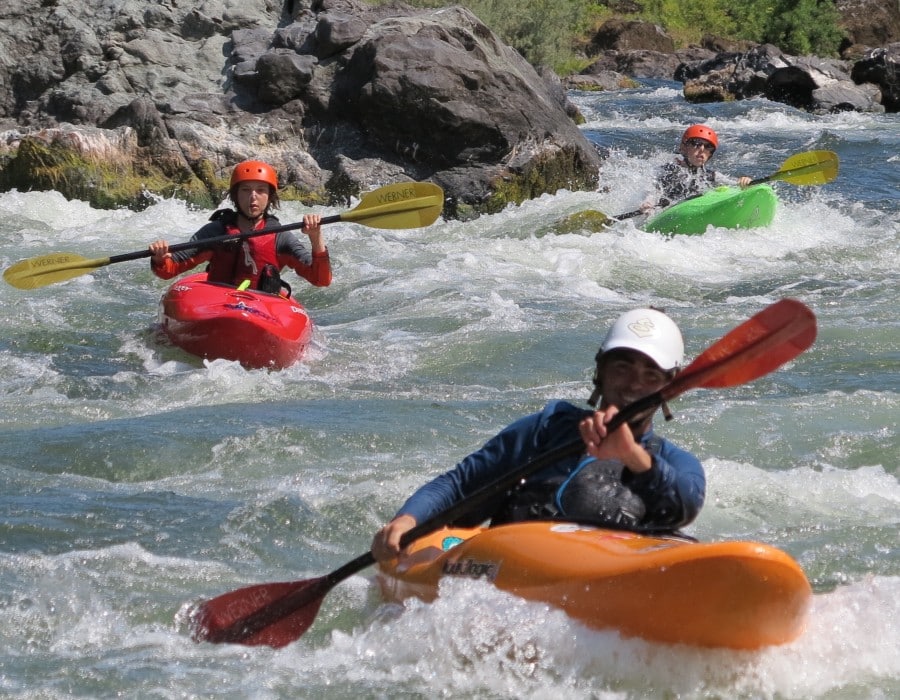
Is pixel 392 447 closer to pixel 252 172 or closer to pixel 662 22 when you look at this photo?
pixel 252 172

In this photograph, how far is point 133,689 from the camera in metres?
3.24

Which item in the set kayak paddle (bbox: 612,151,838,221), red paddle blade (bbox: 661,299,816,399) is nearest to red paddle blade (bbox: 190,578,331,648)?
red paddle blade (bbox: 661,299,816,399)

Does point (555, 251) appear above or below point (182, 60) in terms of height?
below

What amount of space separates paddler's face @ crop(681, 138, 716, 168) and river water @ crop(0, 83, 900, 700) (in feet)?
2.14

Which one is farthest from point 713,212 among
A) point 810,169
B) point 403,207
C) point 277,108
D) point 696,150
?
point 277,108

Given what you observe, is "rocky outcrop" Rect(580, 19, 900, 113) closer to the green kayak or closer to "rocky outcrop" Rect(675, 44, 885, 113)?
"rocky outcrop" Rect(675, 44, 885, 113)

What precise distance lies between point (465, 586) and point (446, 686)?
0.25m

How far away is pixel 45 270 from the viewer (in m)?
7.79

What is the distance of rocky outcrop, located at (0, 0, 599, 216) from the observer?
1232cm

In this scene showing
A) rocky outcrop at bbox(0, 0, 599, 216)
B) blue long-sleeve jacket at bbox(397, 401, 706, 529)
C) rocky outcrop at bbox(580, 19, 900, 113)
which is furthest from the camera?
rocky outcrop at bbox(580, 19, 900, 113)

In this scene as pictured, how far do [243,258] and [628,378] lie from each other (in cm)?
437

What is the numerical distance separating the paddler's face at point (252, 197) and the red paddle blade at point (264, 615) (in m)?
3.91

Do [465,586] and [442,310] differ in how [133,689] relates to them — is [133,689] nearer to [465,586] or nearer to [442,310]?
[465,586]

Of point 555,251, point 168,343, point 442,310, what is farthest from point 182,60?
point 168,343
